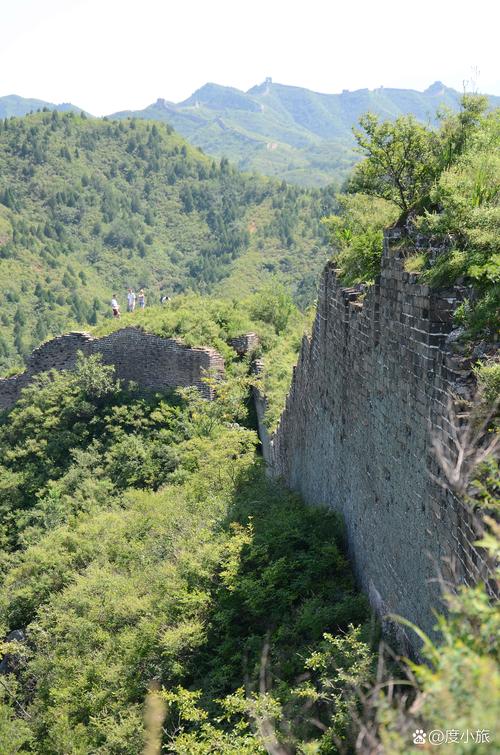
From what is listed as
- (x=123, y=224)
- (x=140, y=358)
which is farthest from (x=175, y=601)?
(x=123, y=224)

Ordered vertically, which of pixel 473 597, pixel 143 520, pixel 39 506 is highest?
pixel 473 597

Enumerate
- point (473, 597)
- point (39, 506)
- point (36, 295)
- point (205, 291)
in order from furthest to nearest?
1. point (205, 291)
2. point (36, 295)
3. point (39, 506)
4. point (473, 597)

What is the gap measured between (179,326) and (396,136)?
13.9 m

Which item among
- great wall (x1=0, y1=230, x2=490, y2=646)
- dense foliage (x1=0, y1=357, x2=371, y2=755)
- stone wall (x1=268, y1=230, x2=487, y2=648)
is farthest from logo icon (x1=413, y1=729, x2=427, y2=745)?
great wall (x1=0, y1=230, x2=490, y2=646)

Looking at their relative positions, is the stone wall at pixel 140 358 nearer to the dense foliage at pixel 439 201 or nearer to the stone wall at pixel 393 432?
the stone wall at pixel 393 432

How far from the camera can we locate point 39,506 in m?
18.0

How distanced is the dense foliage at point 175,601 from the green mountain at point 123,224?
46.6 m

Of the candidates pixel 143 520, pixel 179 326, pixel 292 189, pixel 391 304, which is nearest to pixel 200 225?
pixel 292 189

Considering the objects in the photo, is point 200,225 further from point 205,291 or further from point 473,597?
point 473,597

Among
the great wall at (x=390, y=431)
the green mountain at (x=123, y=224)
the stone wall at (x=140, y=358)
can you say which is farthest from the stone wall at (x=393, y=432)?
the green mountain at (x=123, y=224)

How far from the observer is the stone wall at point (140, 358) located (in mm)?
20234

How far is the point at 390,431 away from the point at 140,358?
49.9ft

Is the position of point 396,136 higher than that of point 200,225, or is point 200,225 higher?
point 396,136

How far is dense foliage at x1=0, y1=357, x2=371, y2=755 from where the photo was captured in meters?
6.90
